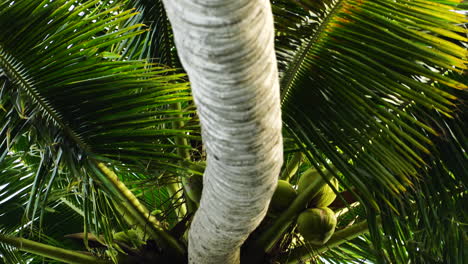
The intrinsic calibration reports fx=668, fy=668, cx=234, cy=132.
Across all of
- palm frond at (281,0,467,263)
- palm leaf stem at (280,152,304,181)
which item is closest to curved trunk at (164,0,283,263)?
palm frond at (281,0,467,263)

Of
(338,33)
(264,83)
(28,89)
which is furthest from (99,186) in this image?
(264,83)

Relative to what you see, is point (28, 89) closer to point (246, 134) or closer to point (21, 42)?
point (21, 42)

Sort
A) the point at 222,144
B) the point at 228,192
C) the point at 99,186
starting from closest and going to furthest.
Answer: the point at 222,144 < the point at 228,192 < the point at 99,186

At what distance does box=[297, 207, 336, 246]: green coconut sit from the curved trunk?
0.44 metres

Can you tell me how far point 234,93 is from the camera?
34.2 inches

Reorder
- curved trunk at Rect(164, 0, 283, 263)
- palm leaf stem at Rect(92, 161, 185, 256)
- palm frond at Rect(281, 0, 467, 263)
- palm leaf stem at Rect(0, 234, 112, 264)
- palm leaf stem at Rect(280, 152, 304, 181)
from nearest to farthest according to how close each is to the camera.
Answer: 1. curved trunk at Rect(164, 0, 283, 263)
2. palm frond at Rect(281, 0, 467, 263)
3. palm leaf stem at Rect(92, 161, 185, 256)
4. palm leaf stem at Rect(0, 234, 112, 264)
5. palm leaf stem at Rect(280, 152, 304, 181)

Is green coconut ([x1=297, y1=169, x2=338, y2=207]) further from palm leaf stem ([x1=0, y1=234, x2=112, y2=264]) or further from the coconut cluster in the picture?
palm leaf stem ([x1=0, y1=234, x2=112, y2=264])

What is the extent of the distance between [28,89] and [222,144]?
66 centimetres

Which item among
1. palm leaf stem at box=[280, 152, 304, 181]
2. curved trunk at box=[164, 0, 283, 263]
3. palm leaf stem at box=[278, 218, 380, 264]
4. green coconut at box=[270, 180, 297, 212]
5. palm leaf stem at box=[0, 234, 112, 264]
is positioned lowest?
palm leaf stem at box=[278, 218, 380, 264]

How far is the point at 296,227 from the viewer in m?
1.83

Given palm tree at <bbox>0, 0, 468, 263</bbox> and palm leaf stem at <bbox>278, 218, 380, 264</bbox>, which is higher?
palm tree at <bbox>0, 0, 468, 263</bbox>

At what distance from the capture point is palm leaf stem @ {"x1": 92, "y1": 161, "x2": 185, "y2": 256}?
163 cm

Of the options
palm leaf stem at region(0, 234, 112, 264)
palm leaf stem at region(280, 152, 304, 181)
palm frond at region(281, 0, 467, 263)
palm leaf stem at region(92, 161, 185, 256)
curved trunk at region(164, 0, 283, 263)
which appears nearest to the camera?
curved trunk at region(164, 0, 283, 263)

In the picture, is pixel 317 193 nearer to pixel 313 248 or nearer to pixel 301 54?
pixel 313 248
